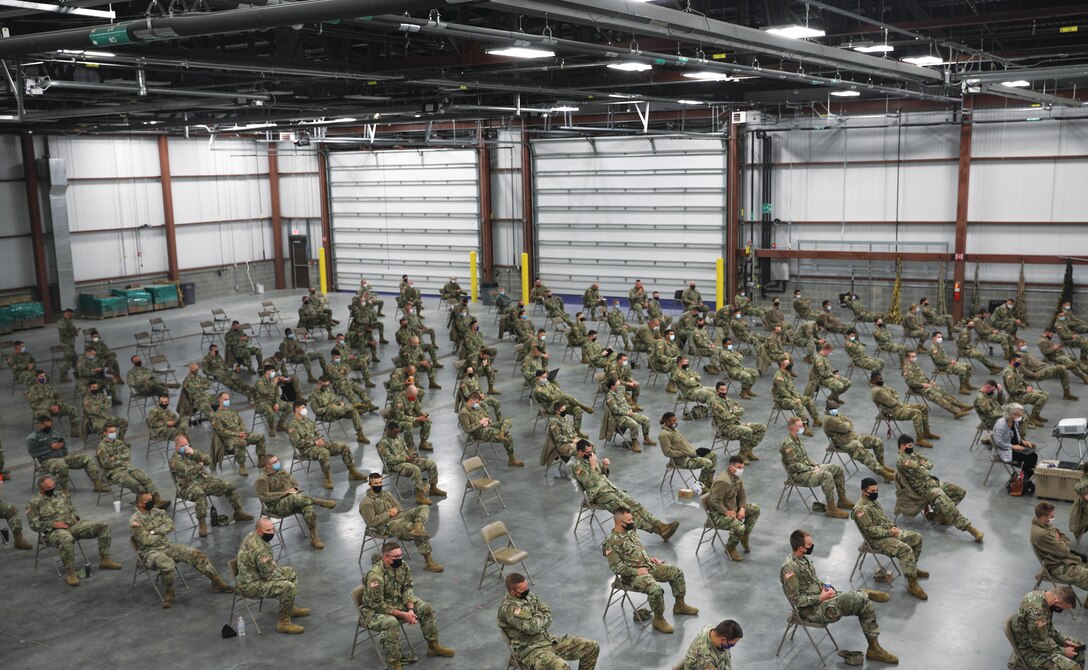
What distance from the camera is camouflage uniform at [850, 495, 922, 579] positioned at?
10.0 meters

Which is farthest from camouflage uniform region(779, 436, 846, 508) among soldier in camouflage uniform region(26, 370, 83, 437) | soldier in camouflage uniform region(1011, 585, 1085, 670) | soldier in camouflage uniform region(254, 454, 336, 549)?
soldier in camouflage uniform region(26, 370, 83, 437)

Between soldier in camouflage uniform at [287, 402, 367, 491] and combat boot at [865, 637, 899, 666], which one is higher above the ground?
soldier in camouflage uniform at [287, 402, 367, 491]

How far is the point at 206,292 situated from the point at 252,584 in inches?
1151

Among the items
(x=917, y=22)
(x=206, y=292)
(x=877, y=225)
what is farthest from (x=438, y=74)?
A: (x=206, y=292)

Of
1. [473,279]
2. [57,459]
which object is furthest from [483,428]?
[473,279]

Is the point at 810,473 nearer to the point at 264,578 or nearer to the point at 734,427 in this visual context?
the point at 734,427

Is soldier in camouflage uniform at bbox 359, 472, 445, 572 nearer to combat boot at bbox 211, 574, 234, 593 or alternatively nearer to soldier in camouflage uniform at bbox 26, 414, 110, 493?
combat boot at bbox 211, 574, 234, 593

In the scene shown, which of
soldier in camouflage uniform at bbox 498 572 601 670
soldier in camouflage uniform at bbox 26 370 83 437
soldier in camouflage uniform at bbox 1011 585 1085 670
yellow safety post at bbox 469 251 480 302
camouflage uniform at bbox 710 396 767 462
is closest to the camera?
soldier in camouflage uniform at bbox 1011 585 1085 670

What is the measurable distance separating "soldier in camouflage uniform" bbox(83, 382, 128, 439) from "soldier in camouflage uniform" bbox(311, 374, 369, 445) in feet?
10.8

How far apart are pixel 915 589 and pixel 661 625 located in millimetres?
2916

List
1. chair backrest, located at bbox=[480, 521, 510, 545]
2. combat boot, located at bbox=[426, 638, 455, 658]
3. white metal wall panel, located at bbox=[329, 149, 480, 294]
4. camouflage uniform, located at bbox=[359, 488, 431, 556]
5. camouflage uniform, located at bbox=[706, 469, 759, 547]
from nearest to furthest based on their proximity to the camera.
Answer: combat boot, located at bbox=[426, 638, 455, 658]
chair backrest, located at bbox=[480, 521, 510, 545]
camouflage uniform, located at bbox=[706, 469, 759, 547]
camouflage uniform, located at bbox=[359, 488, 431, 556]
white metal wall panel, located at bbox=[329, 149, 480, 294]

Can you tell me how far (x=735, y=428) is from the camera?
576 inches

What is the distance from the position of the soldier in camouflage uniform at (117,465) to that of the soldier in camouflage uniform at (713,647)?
28.9 ft

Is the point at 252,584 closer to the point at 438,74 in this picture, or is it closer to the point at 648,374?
the point at 438,74
